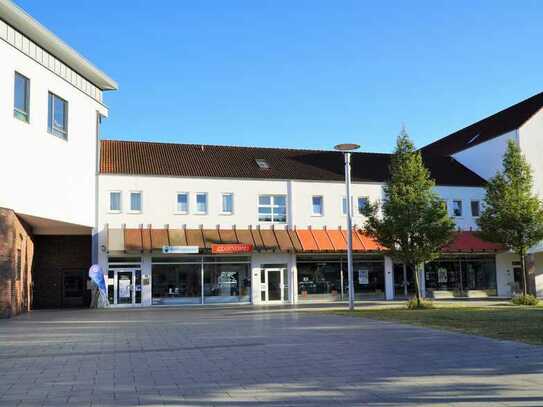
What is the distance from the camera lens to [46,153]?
2597 cm

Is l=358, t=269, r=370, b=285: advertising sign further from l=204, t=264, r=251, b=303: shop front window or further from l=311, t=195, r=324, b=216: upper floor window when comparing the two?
l=204, t=264, r=251, b=303: shop front window

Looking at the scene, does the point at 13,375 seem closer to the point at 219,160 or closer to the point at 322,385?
the point at 322,385

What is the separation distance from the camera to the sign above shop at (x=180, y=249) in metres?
30.4

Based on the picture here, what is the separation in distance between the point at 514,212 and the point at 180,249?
1643cm

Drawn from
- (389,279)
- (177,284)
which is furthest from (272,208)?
(389,279)

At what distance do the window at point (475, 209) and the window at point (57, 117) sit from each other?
80.8 feet

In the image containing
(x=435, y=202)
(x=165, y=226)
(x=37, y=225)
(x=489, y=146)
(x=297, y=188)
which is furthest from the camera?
(x=489, y=146)

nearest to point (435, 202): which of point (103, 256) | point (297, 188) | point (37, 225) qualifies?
point (297, 188)

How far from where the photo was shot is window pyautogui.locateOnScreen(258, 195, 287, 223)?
111ft

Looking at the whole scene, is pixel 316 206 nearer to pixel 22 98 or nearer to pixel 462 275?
pixel 462 275

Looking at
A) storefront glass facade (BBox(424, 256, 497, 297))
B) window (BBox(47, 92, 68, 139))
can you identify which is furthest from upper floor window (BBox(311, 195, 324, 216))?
window (BBox(47, 92, 68, 139))

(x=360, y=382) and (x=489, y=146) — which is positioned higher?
(x=489, y=146)

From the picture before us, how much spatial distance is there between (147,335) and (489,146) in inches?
1179

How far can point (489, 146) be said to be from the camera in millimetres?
39188
